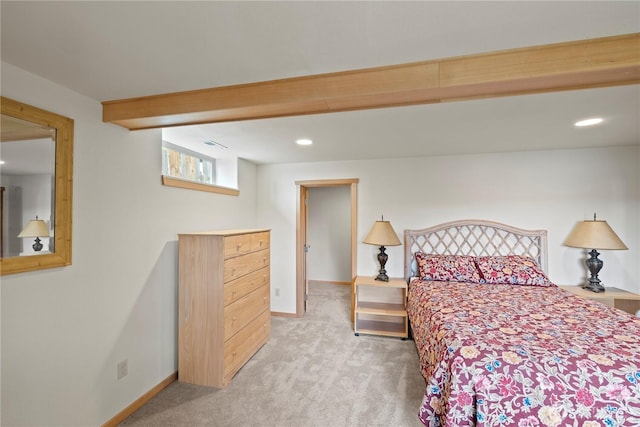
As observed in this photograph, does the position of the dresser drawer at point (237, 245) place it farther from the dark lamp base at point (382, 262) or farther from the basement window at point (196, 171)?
the dark lamp base at point (382, 262)

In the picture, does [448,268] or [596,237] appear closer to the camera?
[596,237]

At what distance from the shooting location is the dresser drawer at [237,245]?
2.39 m

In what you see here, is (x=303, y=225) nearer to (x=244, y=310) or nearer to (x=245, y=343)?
(x=244, y=310)

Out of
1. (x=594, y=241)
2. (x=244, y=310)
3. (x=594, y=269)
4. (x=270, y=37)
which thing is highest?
(x=270, y=37)

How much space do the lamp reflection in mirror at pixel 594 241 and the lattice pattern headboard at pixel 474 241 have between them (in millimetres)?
332

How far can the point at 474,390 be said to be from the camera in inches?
57.3

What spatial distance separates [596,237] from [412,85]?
3.07m

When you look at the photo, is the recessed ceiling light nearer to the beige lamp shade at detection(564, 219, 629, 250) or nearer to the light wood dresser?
the beige lamp shade at detection(564, 219, 629, 250)

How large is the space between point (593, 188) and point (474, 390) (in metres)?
3.27

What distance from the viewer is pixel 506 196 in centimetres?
346

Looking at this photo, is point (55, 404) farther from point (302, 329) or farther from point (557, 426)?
point (557, 426)

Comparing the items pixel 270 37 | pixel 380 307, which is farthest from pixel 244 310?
pixel 270 37

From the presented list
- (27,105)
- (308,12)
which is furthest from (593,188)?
(27,105)

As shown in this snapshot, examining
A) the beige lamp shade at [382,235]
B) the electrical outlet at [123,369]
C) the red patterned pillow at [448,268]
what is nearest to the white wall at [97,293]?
the electrical outlet at [123,369]
